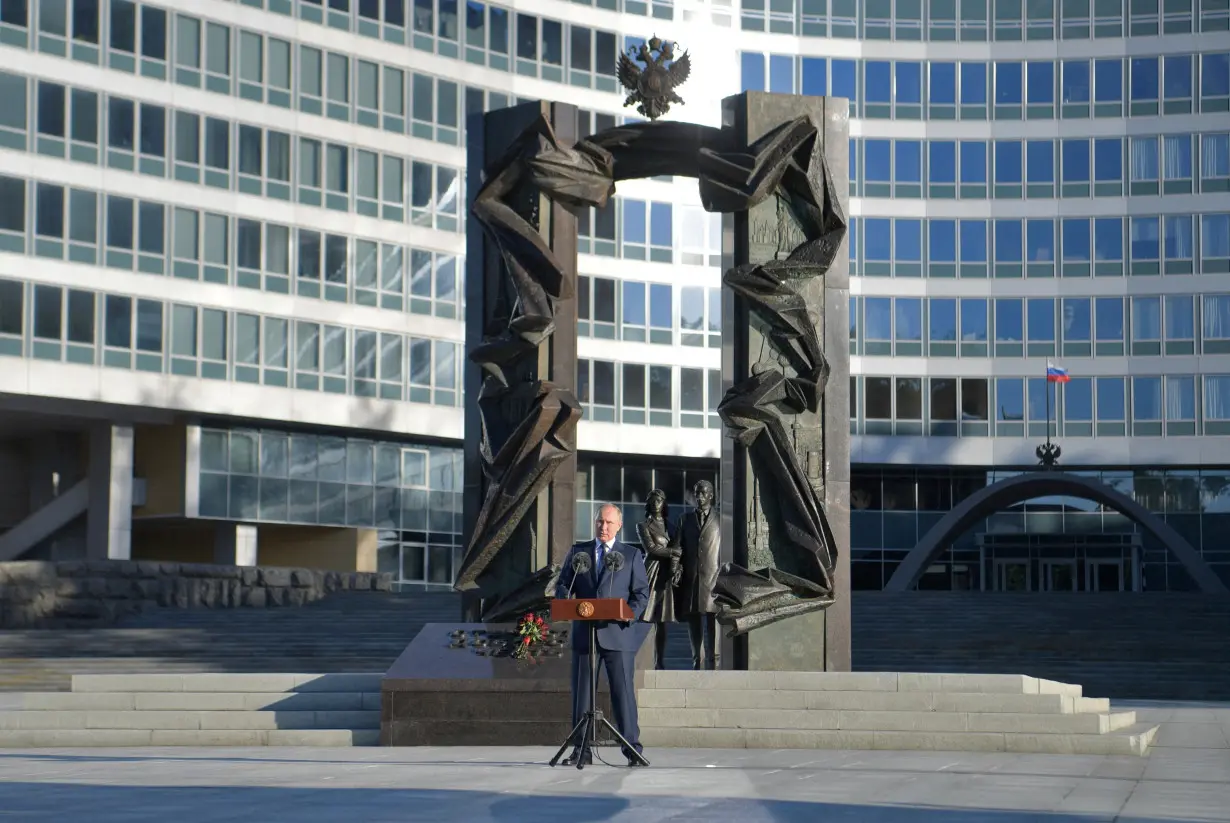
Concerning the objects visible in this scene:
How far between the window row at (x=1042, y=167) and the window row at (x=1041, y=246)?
2.74ft

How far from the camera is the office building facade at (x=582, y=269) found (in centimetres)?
4597

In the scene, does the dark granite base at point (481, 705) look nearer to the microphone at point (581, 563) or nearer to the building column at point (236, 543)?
the microphone at point (581, 563)

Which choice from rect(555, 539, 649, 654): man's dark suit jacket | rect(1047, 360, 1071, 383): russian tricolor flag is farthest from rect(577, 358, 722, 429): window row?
rect(555, 539, 649, 654): man's dark suit jacket

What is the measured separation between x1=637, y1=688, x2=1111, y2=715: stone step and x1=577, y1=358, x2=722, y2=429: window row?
36.2 metres

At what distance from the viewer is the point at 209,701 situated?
18.0 metres

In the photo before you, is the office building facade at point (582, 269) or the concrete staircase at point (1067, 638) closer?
the concrete staircase at point (1067, 638)

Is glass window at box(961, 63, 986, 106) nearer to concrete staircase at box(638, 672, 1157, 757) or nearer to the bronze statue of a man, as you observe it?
the bronze statue of a man

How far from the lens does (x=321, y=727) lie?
1769cm

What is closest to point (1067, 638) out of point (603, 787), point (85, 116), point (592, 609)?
point (592, 609)

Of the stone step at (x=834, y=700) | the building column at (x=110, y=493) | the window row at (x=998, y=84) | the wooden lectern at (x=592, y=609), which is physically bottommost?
the stone step at (x=834, y=700)

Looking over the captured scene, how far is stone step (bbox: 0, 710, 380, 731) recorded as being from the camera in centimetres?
1759

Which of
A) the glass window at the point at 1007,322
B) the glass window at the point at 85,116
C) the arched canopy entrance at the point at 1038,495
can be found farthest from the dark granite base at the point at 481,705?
the glass window at the point at 1007,322

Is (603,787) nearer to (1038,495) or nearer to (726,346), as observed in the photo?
(726,346)

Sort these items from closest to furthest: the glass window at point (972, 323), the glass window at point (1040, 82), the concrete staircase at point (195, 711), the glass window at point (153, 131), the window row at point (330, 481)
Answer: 1. the concrete staircase at point (195, 711)
2. the glass window at point (153, 131)
3. the window row at point (330, 481)
4. the glass window at point (972, 323)
5. the glass window at point (1040, 82)
